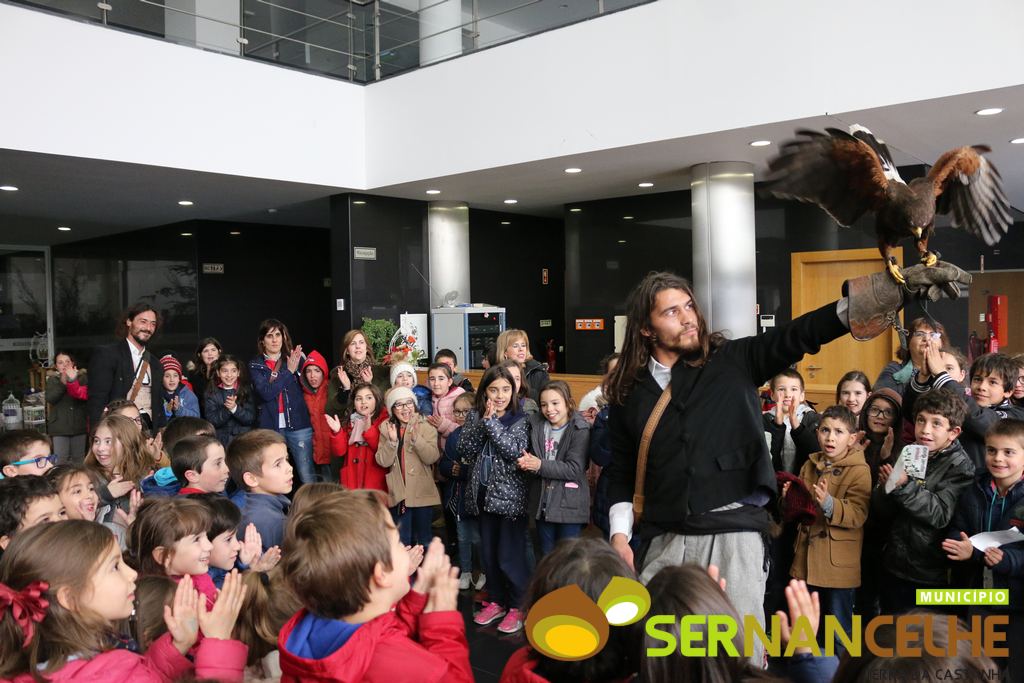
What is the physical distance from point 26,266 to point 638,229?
1084cm

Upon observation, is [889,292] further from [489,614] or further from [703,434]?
[489,614]

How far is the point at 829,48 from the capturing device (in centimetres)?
548

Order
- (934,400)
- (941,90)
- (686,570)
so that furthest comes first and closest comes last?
(941,90) < (934,400) < (686,570)

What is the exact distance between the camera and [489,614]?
3.93m

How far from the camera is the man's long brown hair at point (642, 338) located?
2061mm

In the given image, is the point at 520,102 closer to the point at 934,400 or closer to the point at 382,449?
the point at 382,449

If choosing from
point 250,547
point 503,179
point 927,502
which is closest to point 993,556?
point 927,502

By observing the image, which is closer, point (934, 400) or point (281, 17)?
point (934, 400)

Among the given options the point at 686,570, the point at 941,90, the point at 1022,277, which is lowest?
the point at 686,570

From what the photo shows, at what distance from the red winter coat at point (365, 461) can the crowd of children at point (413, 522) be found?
0.6 inches

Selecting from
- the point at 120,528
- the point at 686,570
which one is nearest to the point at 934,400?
the point at 686,570

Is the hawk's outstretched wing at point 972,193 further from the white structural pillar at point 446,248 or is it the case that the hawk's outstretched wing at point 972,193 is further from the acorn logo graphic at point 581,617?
the white structural pillar at point 446,248

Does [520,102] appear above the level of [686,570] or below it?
above

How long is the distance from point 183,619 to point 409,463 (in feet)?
8.79
